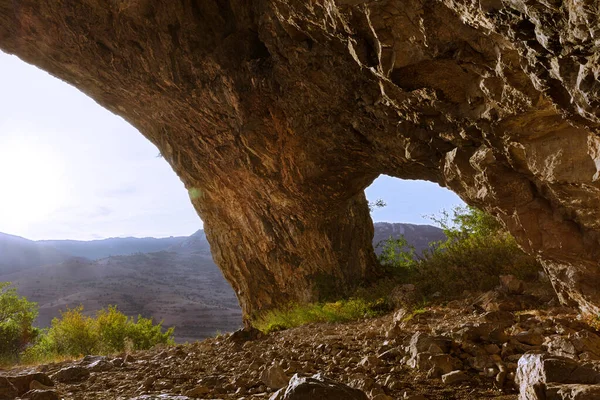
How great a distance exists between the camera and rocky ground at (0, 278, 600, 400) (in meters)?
2.11

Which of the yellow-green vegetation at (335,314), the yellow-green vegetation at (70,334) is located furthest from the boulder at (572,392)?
the yellow-green vegetation at (70,334)

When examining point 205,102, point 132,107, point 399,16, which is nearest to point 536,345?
point 399,16

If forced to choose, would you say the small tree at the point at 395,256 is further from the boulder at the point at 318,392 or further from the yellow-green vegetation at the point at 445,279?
the boulder at the point at 318,392

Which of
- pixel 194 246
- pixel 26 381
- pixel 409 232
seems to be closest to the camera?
pixel 26 381

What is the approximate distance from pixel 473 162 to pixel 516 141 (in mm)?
1074

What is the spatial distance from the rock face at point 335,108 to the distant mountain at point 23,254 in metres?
81.3

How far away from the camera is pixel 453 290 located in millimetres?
7883

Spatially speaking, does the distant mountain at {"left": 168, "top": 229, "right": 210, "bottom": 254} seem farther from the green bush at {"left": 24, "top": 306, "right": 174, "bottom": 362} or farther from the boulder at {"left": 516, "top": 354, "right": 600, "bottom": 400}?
the boulder at {"left": 516, "top": 354, "right": 600, "bottom": 400}

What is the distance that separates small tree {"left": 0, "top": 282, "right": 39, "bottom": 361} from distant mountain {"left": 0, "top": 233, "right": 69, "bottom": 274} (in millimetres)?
64780

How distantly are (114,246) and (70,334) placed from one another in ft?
434

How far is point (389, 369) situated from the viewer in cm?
321

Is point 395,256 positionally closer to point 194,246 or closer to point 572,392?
point 572,392

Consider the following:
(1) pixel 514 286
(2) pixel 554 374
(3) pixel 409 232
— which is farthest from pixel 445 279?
(3) pixel 409 232

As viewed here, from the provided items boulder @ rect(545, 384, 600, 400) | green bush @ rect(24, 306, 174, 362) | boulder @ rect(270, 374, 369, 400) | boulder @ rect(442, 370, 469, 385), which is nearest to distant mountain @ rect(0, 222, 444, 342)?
green bush @ rect(24, 306, 174, 362)
